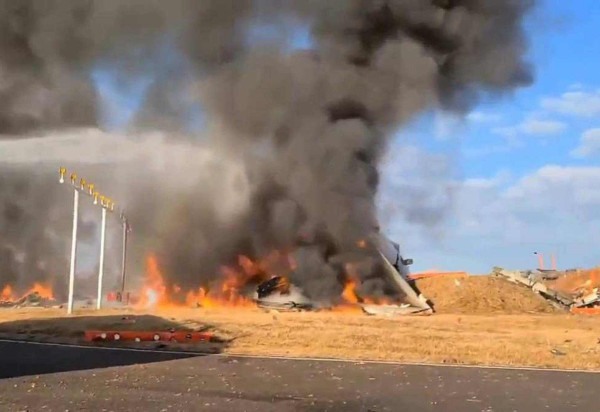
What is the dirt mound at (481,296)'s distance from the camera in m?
31.6

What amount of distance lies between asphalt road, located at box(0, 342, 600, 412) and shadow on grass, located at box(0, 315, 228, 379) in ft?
0.20

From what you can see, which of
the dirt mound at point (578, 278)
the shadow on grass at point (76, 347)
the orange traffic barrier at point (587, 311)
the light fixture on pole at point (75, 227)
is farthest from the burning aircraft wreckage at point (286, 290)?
the dirt mound at point (578, 278)

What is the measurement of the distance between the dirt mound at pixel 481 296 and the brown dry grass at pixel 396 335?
3.65 meters

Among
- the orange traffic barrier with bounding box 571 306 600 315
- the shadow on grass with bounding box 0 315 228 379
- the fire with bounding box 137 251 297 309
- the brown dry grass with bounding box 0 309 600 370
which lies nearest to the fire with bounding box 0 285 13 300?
the fire with bounding box 137 251 297 309

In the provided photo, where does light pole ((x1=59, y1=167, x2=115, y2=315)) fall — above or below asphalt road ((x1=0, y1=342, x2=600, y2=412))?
above

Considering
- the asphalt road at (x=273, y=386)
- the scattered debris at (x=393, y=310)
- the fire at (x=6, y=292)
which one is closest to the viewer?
the asphalt road at (x=273, y=386)

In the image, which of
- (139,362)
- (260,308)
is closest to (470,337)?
(139,362)

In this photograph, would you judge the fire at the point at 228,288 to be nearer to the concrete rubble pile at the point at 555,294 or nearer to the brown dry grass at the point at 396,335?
the brown dry grass at the point at 396,335

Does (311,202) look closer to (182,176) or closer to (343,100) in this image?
(343,100)

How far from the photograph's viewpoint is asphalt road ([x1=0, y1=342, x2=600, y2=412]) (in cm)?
943

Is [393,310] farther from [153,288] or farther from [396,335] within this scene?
[153,288]

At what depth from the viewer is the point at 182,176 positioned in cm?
3975

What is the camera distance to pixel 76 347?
16.4 m

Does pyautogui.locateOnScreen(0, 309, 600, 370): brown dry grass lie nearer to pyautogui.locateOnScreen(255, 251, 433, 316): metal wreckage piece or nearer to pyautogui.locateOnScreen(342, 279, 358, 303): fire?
pyautogui.locateOnScreen(255, 251, 433, 316): metal wreckage piece
